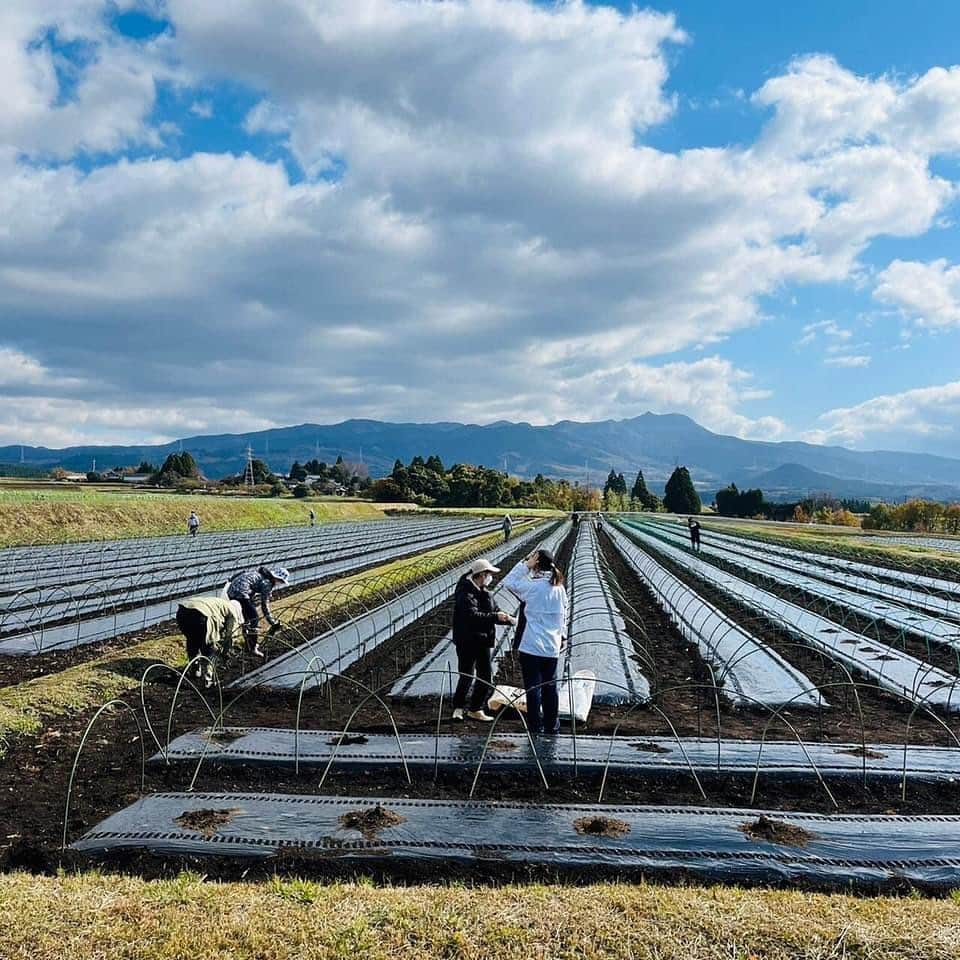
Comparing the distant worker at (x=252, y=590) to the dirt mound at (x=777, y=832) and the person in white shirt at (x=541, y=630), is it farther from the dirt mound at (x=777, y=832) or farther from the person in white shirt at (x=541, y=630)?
the dirt mound at (x=777, y=832)

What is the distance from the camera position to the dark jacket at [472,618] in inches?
267

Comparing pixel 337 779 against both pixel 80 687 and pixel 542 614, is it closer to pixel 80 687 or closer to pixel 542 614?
pixel 542 614

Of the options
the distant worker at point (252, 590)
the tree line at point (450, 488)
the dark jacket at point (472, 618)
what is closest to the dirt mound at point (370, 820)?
the dark jacket at point (472, 618)

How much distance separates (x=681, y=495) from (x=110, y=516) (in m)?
61.1

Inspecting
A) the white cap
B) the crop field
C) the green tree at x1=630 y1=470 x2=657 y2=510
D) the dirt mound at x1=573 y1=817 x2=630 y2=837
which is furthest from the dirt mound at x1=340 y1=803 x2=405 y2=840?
the green tree at x1=630 y1=470 x2=657 y2=510

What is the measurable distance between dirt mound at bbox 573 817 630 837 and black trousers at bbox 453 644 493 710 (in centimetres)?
218

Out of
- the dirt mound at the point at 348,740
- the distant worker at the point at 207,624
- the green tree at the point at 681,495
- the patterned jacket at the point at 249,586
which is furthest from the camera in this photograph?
the green tree at the point at 681,495

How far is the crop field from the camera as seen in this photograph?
4.29 m

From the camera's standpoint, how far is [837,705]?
315 inches

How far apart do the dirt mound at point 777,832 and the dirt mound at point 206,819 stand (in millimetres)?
3400

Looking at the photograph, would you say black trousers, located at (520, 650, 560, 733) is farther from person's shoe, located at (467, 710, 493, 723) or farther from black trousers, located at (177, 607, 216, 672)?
black trousers, located at (177, 607, 216, 672)

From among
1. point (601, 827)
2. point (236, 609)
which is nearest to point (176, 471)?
point (236, 609)

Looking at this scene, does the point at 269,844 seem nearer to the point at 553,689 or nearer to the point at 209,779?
the point at 209,779

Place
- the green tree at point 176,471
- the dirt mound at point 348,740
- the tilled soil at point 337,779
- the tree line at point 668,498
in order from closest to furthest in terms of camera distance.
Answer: the tilled soil at point 337,779
the dirt mound at point 348,740
the green tree at point 176,471
the tree line at point 668,498
